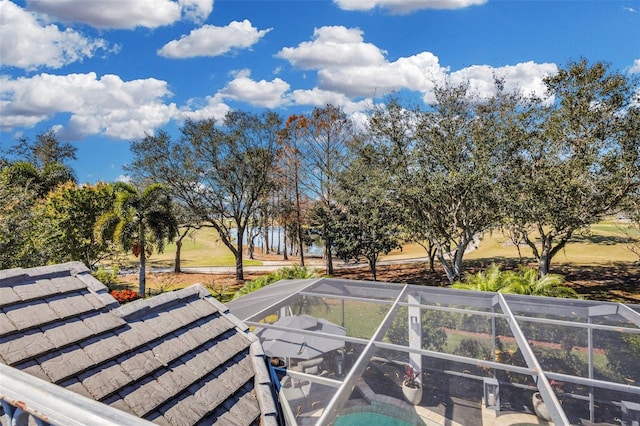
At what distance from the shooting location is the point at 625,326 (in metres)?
6.15

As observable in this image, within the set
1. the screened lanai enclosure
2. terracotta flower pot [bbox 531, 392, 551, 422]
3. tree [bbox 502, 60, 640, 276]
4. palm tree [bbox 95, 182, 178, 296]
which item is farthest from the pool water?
palm tree [bbox 95, 182, 178, 296]

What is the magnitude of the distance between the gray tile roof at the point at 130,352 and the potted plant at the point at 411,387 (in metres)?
2.64

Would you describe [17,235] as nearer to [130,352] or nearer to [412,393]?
[130,352]

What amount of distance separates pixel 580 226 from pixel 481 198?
13.3 feet

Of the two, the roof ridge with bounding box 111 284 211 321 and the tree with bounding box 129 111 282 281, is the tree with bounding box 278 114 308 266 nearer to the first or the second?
the tree with bounding box 129 111 282 281

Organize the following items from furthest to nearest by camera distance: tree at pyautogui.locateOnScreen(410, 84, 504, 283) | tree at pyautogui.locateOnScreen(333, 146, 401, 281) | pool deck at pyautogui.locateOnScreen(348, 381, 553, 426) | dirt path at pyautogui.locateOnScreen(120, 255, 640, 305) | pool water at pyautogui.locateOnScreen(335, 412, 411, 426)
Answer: tree at pyautogui.locateOnScreen(333, 146, 401, 281) → dirt path at pyautogui.locateOnScreen(120, 255, 640, 305) → tree at pyautogui.locateOnScreen(410, 84, 504, 283) → pool deck at pyautogui.locateOnScreen(348, 381, 553, 426) → pool water at pyautogui.locateOnScreen(335, 412, 411, 426)

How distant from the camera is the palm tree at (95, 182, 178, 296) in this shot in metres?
19.6

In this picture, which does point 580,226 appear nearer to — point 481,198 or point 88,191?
point 481,198

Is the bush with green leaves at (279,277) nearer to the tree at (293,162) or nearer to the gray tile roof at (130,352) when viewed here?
the gray tile roof at (130,352)

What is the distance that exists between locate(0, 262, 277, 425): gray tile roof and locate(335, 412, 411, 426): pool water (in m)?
0.93

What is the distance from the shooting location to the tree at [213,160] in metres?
25.5

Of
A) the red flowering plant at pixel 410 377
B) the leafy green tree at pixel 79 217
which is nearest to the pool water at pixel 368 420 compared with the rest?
the red flowering plant at pixel 410 377

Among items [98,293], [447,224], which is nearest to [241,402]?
[98,293]

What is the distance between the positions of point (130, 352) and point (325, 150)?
2431 cm
